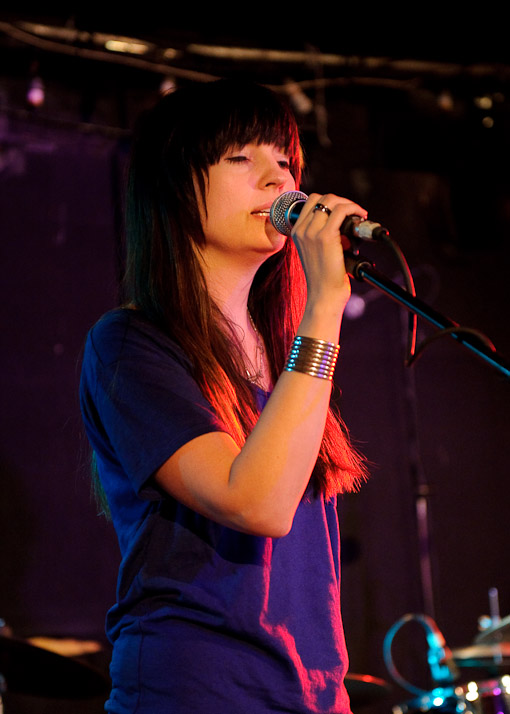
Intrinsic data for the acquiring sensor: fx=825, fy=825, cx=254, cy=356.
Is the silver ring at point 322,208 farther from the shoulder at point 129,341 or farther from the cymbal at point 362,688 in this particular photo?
the cymbal at point 362,688

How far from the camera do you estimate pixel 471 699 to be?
2.75 metres

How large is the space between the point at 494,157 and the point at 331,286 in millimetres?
3311

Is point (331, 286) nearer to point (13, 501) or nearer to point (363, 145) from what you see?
point (13, 501)

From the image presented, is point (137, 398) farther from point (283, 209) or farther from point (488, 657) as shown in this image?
point (488, 657)

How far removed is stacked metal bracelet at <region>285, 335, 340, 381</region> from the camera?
1207 mm

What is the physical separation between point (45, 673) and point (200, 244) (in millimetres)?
1647

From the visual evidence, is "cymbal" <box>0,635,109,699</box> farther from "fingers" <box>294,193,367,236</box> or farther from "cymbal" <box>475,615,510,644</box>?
"fingers" <box>294,193,367,236</box>

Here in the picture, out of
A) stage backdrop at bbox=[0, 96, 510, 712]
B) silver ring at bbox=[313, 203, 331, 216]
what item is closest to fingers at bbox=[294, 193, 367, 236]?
silver ring at bbox=[313, 203, 331, 216]

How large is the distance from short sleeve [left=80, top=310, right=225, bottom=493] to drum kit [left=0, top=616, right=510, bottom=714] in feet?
4.50

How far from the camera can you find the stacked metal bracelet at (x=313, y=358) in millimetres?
1207

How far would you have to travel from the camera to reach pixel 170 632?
3.91 feet

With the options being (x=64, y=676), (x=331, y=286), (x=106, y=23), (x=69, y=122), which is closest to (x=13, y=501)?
(x=64, y=676)

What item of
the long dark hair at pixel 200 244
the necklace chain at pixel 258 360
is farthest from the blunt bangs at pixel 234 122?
the necklace chain at pixel 258 360

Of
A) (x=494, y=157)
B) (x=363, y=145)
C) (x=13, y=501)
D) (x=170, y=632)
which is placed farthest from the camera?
(x=363, y=145)
